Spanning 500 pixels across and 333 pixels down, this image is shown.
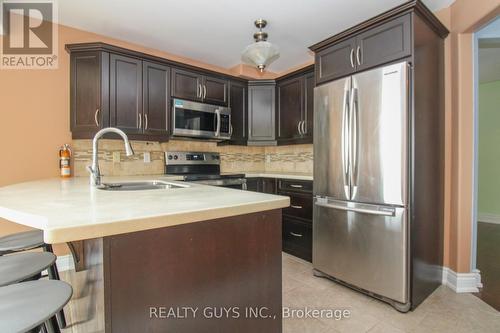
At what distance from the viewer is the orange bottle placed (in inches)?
96.4

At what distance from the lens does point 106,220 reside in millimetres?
700

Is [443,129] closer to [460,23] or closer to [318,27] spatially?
[460,23]

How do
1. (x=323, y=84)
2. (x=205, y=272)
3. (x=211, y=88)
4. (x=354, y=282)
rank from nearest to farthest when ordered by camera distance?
(x=205, y=272), (x=354, y=282), (x=323, y=84), (x=211, y=88)

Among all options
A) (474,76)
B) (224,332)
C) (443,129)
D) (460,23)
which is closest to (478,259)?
(443,129)

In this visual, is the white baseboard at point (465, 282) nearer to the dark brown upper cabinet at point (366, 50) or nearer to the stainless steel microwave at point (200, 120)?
the dark brown upper cabinet at point (366, 50)

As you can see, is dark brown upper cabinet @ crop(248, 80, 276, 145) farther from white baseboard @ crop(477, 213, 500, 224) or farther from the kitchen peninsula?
white baseboard @ crop(477, 213, 500, 224)

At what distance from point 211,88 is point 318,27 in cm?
139

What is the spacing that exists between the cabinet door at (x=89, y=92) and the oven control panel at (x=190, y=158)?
85 centimetres

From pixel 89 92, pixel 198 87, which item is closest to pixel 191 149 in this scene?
pixel 198 87

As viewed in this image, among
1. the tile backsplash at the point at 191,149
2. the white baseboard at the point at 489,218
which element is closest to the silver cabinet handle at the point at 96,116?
the tile backsplash at the point at 191,149

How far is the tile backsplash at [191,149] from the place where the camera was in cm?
276

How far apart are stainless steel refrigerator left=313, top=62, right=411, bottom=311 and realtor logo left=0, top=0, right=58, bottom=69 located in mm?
2624

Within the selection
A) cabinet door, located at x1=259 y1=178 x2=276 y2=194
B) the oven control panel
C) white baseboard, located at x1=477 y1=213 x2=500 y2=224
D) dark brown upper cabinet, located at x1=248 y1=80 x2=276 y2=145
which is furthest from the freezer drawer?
white baseboard, located at x1=477 y1=213 x2=500 y2=224

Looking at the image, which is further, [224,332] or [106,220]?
[224,332]
